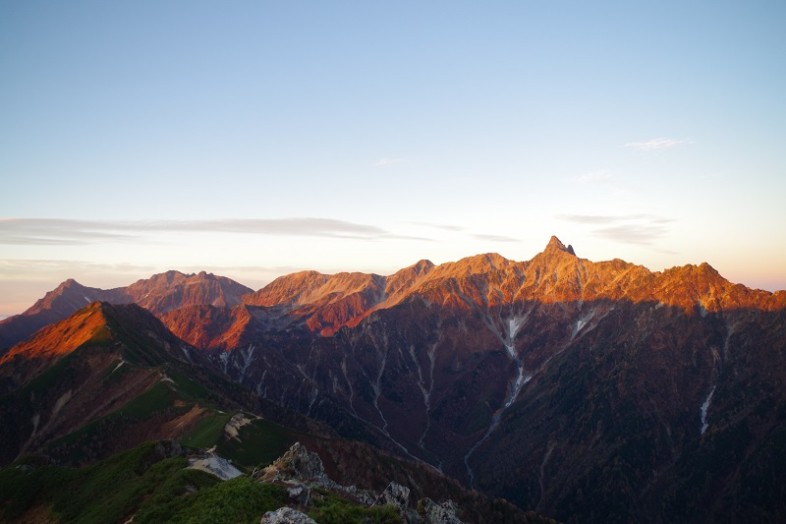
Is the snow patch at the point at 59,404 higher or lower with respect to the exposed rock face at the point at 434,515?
lower

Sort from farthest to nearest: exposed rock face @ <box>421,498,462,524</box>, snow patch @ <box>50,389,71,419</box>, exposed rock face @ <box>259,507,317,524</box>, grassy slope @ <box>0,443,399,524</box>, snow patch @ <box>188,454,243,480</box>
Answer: snow patch @ <box>50,389,71,419</box> < snow patch @ <box>188,454,243,480</box> < exposed rock face @ <box>421,498,462,524</box> < grassy slope @ <box>0,443,399,524</box> < exposed rock face @ <box>259,507,317,524</box>

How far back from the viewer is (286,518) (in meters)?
41.9

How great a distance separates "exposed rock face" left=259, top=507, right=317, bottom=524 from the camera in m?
41.5

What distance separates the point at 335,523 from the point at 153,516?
Answer: 21857 millimetres

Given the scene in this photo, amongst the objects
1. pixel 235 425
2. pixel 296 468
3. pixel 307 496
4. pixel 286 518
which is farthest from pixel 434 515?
pixel 235 425

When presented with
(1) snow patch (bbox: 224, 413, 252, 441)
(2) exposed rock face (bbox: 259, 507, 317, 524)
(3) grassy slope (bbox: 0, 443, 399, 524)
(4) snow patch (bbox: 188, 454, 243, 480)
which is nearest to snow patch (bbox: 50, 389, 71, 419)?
(1) snow patch (bbox: 224, 413, 252, 441)

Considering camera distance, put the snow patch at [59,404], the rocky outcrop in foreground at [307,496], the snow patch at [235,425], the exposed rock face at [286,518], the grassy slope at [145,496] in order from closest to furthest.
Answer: the exposed rock face at [286,518] → the rocky outcrop in foreground at [307,496] → the grassy slope at [145,496] → the snow patch at [235,425] → the snow patch at [59,404]

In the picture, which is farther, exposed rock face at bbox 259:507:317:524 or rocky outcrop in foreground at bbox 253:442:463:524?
rocky outcrop in foreground at bbox 253:442:463:524

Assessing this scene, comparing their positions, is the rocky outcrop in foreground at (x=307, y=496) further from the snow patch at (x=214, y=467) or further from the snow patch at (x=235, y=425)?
the snow patch at (x=235, y=425)

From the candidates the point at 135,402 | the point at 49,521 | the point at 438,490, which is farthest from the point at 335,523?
the point at 135,402

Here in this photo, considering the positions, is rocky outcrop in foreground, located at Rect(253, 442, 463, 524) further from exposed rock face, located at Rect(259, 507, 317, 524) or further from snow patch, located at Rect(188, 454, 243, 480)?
snow patch, located at Rect(188, 454, 243, 480)

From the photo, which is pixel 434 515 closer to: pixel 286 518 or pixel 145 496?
pixel 286 518

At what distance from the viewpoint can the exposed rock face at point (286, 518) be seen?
1634 inches

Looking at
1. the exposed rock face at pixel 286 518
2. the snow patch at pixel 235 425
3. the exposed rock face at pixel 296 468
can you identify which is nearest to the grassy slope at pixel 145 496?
the exposed rock face at pixel 286 518
